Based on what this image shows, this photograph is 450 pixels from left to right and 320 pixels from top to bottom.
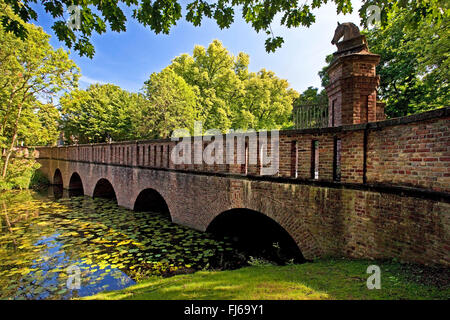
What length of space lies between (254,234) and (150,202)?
19.5ft

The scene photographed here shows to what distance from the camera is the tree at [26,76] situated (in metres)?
14.7

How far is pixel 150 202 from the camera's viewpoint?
11.6m

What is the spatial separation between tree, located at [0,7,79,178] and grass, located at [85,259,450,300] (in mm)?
18261

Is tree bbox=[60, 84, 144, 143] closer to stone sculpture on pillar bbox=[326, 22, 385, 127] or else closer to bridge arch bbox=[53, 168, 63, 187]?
bridge arch bbox=[53, 168, 63, 187]

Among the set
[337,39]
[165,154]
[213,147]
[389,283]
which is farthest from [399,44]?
[389,283]

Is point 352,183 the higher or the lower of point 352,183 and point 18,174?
the higher

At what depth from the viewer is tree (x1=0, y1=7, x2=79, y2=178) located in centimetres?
1470

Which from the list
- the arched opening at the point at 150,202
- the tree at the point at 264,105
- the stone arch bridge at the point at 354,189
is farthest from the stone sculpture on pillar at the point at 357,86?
the tree at the point at 264,105

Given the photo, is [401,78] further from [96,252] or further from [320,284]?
[96,252]

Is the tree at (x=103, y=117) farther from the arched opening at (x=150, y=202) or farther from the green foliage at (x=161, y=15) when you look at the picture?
the green foliage at (x=161, y=15)

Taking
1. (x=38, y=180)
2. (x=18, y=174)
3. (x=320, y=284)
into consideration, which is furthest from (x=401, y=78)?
(x=38, y=180)

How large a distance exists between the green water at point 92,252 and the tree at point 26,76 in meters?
9.79

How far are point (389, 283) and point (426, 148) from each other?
1.88m

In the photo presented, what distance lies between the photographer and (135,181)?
36.8 ft
